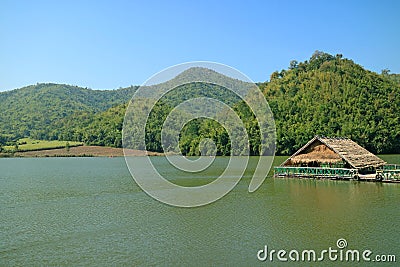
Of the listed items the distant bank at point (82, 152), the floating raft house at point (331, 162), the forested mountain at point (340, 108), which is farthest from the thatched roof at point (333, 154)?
the distant bank at point (82, 152)

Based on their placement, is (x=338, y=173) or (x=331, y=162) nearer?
(x=338, y=173)

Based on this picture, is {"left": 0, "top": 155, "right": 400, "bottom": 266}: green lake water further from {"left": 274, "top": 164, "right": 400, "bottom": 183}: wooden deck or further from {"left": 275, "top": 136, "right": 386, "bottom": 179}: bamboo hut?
{"left": 275, "top": 136, "right": 386, "bottom": 179}: bamboo hut

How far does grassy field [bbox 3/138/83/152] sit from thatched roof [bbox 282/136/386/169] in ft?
217

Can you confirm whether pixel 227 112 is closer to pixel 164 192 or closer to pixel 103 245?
pixel 164 192

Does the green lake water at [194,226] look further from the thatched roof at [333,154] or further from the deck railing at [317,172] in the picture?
the thatched roof at [333,154]

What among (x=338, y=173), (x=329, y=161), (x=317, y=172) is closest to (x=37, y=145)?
(x=317, y=172)

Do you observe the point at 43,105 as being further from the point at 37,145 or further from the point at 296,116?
the point at 296,116

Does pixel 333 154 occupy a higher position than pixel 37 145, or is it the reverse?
pixel 37 145

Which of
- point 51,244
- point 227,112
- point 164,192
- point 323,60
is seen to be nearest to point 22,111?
point 227,112

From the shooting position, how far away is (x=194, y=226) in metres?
15.0

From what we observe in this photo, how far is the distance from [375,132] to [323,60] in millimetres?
33470

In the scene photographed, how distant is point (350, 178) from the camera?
87.4ft

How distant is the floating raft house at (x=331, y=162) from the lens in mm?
27203

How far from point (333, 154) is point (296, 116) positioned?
4003 centimetres
